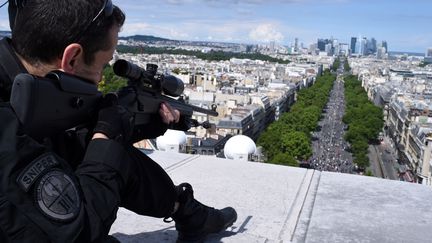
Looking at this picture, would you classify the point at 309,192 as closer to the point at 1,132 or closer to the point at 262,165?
the point at 262,165

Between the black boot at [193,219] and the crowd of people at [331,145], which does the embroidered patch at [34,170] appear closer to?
the black boot at [193,219]

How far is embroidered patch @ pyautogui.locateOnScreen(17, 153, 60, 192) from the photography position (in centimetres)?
132

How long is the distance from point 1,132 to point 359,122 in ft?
161

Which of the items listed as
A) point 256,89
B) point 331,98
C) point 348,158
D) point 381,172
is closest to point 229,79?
point 256,89

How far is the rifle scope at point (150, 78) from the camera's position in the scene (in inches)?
83.0

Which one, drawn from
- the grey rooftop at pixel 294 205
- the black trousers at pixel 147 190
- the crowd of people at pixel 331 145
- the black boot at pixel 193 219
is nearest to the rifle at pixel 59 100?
the black trousers at pixel 147 190

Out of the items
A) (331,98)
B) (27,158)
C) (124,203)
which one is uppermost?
(27,158)

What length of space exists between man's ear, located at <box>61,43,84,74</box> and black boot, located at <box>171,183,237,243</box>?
39.8 inches

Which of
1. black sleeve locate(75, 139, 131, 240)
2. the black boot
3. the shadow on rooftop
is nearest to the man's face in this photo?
black sleeve locate(75, 139, 131, 240)

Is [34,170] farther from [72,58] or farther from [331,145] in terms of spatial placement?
[331,145]

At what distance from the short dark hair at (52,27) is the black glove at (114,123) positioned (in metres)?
0.20

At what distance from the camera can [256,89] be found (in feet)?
224

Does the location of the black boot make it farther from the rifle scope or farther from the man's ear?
the man's ear

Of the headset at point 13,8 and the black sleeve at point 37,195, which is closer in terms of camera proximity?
the black sleeve at point 37,195
